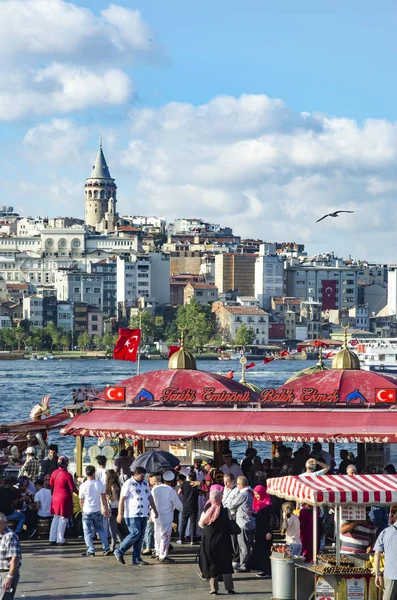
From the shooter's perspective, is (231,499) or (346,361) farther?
(346,361)

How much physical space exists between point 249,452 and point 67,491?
410 cm

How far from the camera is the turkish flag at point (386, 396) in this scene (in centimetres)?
2203

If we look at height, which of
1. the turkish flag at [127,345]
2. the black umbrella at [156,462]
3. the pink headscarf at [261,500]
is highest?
the turkish flag at [127,345]

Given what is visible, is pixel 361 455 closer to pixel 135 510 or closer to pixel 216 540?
pixel 135 510

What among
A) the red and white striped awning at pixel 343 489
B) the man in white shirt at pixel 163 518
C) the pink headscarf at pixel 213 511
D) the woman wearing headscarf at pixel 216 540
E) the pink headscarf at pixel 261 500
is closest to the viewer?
the red and white striped awning at pixel 343 489

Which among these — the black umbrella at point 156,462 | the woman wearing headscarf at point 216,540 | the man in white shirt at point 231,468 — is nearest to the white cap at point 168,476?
the black umbrella at point 156,462

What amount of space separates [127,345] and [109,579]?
1619 centimetres

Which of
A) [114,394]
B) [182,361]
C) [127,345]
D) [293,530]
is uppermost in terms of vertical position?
[127,345]

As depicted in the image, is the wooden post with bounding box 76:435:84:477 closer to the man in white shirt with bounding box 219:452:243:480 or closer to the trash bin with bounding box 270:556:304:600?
the man in white shirt with bounding box 219:452:243:480

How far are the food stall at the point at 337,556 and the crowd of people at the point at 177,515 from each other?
97 centimetres

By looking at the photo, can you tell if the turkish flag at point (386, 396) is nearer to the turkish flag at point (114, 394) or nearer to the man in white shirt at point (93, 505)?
the turkish flag at point (114, 394)

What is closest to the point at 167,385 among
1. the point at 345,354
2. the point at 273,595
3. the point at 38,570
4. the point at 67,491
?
the point at 345,354

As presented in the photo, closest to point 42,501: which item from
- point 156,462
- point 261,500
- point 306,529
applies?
point 156,462

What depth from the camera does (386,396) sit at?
72.4 feet
